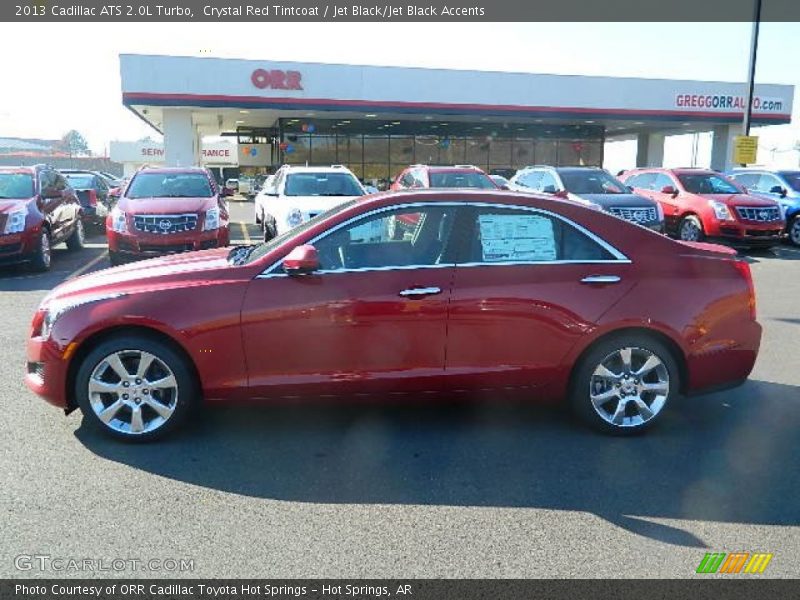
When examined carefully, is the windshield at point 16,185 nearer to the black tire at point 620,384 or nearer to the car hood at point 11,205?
the car hood at point 11,205

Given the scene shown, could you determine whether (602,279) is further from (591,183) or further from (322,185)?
(591,183)

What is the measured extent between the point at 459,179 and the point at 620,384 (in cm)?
1028

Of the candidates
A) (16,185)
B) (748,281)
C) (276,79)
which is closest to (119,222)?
(16,185)

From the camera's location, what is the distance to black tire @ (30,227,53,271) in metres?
10.6

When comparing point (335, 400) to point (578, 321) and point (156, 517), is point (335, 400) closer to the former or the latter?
point (156, 517)

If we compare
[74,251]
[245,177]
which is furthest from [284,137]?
[74,251]

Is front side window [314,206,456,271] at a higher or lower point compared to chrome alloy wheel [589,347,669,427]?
higher

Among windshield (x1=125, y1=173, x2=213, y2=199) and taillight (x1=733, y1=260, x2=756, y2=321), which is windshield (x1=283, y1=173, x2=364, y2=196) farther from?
taillight (x1=733, y1=260, x2=756, y2=321)

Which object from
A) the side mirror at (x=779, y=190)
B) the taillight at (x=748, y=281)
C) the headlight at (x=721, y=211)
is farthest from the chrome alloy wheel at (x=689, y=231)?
the taillight at (x=748, y=281)

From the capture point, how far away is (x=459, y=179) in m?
14.2

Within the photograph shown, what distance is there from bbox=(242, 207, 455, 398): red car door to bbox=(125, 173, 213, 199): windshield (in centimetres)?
783

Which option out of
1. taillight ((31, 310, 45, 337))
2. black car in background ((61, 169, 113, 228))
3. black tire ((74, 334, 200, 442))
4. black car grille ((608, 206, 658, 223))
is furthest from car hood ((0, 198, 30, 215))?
black car grille ((608, 206, 658, 223))

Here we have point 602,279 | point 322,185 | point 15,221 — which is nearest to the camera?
point 602,279

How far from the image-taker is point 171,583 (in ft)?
9.32
